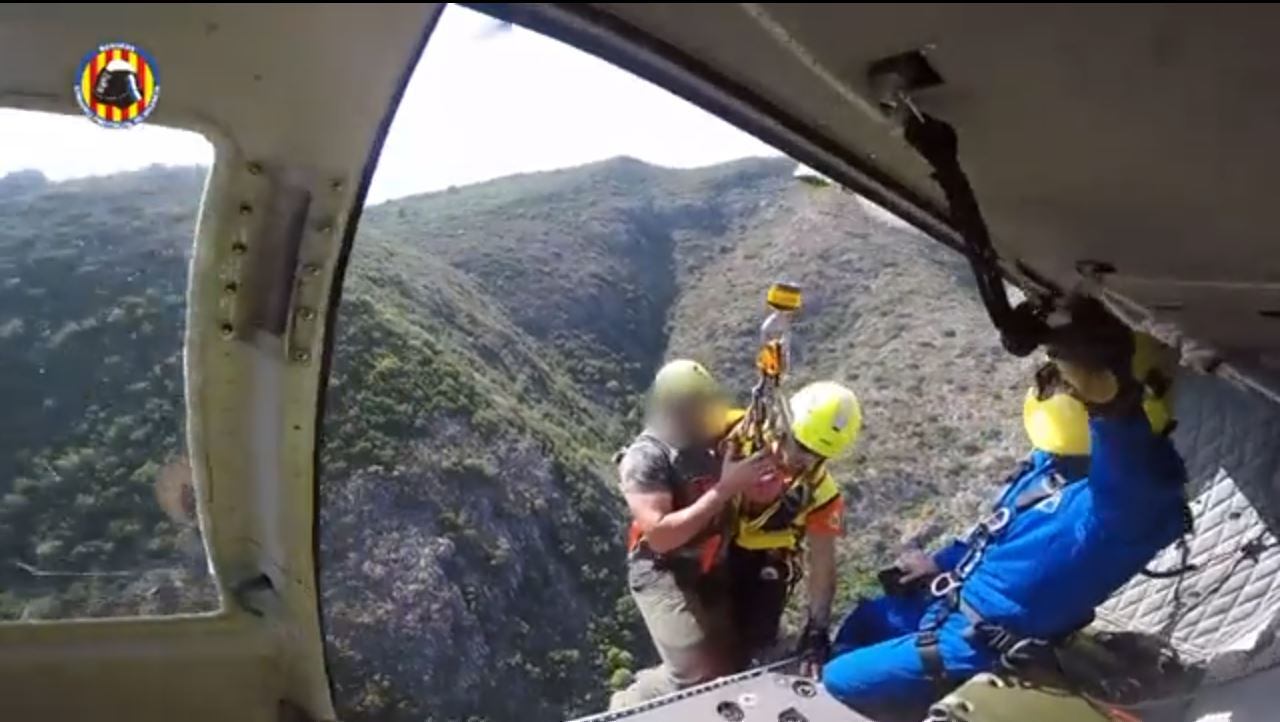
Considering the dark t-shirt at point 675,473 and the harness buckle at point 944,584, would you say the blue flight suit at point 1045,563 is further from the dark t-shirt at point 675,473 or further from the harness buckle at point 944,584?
the dark t-shirt at point 675,473

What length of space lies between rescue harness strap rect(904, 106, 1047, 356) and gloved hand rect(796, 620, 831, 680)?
5.80ft

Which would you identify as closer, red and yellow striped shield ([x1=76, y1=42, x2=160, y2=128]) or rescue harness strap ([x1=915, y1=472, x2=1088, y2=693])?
red and yellow striped shield ([x1=76, y1=42, x2=160, y2=128])

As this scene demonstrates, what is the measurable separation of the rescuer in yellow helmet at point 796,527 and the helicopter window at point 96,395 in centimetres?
196

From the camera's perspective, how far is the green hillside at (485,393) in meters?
2.00

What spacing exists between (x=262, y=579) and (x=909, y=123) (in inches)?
52.1

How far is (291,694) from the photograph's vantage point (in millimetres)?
2322

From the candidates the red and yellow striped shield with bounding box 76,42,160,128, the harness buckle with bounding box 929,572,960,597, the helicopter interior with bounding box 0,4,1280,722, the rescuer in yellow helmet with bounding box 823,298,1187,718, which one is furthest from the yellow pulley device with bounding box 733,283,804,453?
the red and yellow striped shield with bounding box 76,42,160,128

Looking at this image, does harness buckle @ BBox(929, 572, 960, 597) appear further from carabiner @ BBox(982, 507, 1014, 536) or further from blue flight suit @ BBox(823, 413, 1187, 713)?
carabiner @ BBox(982, 507, 1014, 536)

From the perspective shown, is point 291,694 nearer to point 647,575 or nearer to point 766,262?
point 647,575

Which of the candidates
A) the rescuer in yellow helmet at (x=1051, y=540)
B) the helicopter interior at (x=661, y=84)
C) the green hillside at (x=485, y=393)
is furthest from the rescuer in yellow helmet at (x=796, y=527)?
the green hillside at (x=485, y=393)

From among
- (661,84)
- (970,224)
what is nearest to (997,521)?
(970,224)

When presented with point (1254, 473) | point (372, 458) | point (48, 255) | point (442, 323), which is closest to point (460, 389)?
point (442, 323)

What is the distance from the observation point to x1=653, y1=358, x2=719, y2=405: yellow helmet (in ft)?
13.4

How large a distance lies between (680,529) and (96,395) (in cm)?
212
